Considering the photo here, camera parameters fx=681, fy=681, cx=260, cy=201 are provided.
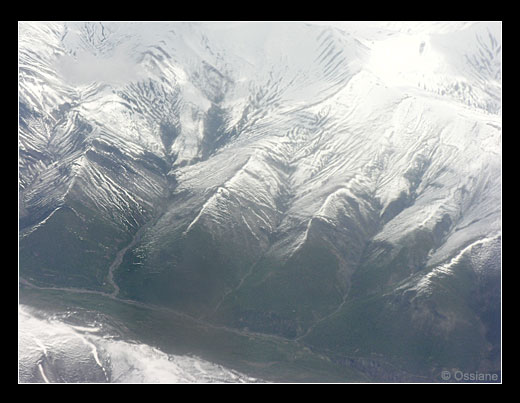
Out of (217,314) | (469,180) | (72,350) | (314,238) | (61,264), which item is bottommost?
(72,350)

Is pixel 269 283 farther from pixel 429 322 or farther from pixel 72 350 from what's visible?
pixel 72 350

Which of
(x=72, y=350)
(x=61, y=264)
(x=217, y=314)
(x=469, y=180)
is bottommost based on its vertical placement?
(x=72, y=350)

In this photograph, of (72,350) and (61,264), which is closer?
(72,350)

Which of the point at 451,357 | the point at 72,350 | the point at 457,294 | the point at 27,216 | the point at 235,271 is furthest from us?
the point at 27,216

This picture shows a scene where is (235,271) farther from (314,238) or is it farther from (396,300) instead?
(396,300)

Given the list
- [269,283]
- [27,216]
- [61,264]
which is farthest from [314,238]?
[27,216]

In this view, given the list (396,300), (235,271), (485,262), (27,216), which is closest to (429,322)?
(396,300)

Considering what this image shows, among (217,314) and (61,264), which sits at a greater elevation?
(61,264)

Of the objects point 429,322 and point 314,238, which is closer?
point 429,322

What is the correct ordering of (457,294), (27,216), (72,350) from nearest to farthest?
1. (72,350)
2. (457,294)
3. (27,216)
